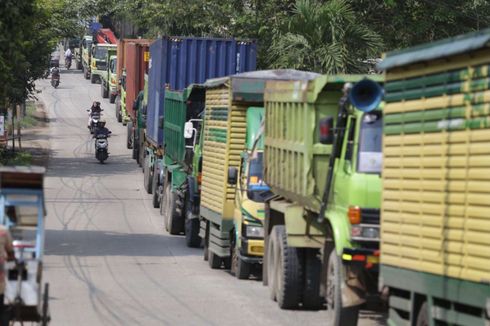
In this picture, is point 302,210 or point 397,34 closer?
point 302,210

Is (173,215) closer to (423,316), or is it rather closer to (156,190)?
(156,190)

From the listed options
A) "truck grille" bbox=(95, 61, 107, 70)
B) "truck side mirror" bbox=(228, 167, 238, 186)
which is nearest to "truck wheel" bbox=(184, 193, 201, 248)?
"truck side mirror" bbox=(228, 167, 238, 186)

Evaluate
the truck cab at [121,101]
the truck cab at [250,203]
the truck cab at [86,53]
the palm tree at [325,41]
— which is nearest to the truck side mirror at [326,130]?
the truck cab at [250,203]

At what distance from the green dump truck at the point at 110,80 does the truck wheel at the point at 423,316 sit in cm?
5103

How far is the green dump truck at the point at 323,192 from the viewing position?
47.7ft

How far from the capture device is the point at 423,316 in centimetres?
1230

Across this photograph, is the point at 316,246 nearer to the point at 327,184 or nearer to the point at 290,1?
the point at 327,184

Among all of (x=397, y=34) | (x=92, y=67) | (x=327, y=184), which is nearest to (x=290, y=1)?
(x=397, y=34)

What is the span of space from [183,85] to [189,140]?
191 inches

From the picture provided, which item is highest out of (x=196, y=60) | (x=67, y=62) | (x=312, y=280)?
(x=196, y=60)

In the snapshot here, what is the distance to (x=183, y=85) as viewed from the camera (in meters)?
32.1

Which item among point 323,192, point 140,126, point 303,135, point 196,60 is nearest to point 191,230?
point 196,60

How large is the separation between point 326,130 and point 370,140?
1.81ft

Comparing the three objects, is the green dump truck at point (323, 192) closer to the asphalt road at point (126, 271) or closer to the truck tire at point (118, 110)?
the asphalt road at point (126, 271)
